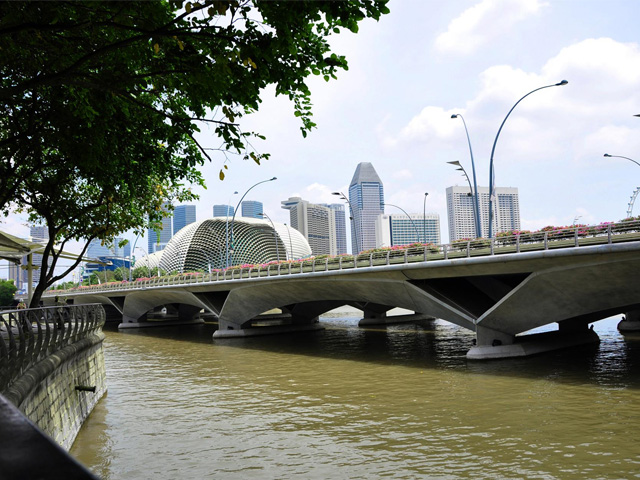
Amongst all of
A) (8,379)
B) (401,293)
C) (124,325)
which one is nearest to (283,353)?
(401,293)

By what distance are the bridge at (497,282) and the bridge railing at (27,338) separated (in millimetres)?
15888

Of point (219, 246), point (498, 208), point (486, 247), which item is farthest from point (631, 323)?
point (219, 246)

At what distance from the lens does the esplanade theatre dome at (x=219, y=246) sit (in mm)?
126312

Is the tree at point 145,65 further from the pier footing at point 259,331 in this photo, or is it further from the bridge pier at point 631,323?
the bridge pier at point 631,323

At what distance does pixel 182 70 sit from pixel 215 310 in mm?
40343

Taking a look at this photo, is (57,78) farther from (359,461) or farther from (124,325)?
(124,325)

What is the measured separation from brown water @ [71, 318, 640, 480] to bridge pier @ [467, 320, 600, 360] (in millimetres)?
751

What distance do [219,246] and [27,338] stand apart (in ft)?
396

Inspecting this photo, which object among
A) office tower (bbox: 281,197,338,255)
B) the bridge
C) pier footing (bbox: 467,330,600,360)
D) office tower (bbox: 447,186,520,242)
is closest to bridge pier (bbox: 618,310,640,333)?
the bridge

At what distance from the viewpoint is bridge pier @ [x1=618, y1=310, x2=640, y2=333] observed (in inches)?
1385

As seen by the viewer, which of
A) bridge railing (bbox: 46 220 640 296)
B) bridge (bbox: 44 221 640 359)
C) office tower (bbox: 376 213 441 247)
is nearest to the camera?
bridge railing (bbox: 46 220 640 296)

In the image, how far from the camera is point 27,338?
9.76m

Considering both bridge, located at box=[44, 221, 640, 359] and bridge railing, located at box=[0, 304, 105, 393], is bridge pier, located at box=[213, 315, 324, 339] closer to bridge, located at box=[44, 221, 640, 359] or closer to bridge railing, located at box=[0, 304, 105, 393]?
bridge, located at box=[44, 221, 640, 359]

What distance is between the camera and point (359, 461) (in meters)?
11.0
